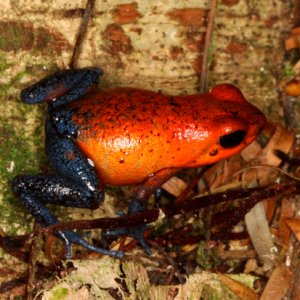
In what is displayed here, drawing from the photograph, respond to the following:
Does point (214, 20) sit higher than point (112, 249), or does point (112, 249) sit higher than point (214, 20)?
point (214, 20)

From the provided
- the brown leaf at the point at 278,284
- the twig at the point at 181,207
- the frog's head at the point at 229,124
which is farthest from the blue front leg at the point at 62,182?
the brown leaf at the point at 278,284

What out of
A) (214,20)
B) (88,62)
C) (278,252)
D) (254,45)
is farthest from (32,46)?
(278,252)

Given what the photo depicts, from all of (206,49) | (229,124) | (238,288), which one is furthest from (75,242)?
(206,49)

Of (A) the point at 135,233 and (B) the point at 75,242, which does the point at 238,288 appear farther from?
(B) the point at 75,242

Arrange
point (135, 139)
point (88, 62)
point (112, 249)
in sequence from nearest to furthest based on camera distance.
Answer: point (135, 139) → point (112, 249) → point (88, 62)

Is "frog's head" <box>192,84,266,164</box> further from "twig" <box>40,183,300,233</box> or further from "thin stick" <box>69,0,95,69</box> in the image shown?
"thin stick" <box>69,0,95,69</box>

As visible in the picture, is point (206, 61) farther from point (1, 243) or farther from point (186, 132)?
point (1, 243)

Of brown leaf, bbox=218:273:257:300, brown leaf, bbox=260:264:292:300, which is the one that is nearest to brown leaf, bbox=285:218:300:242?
brown leaf, bbox=260:264:292:300
